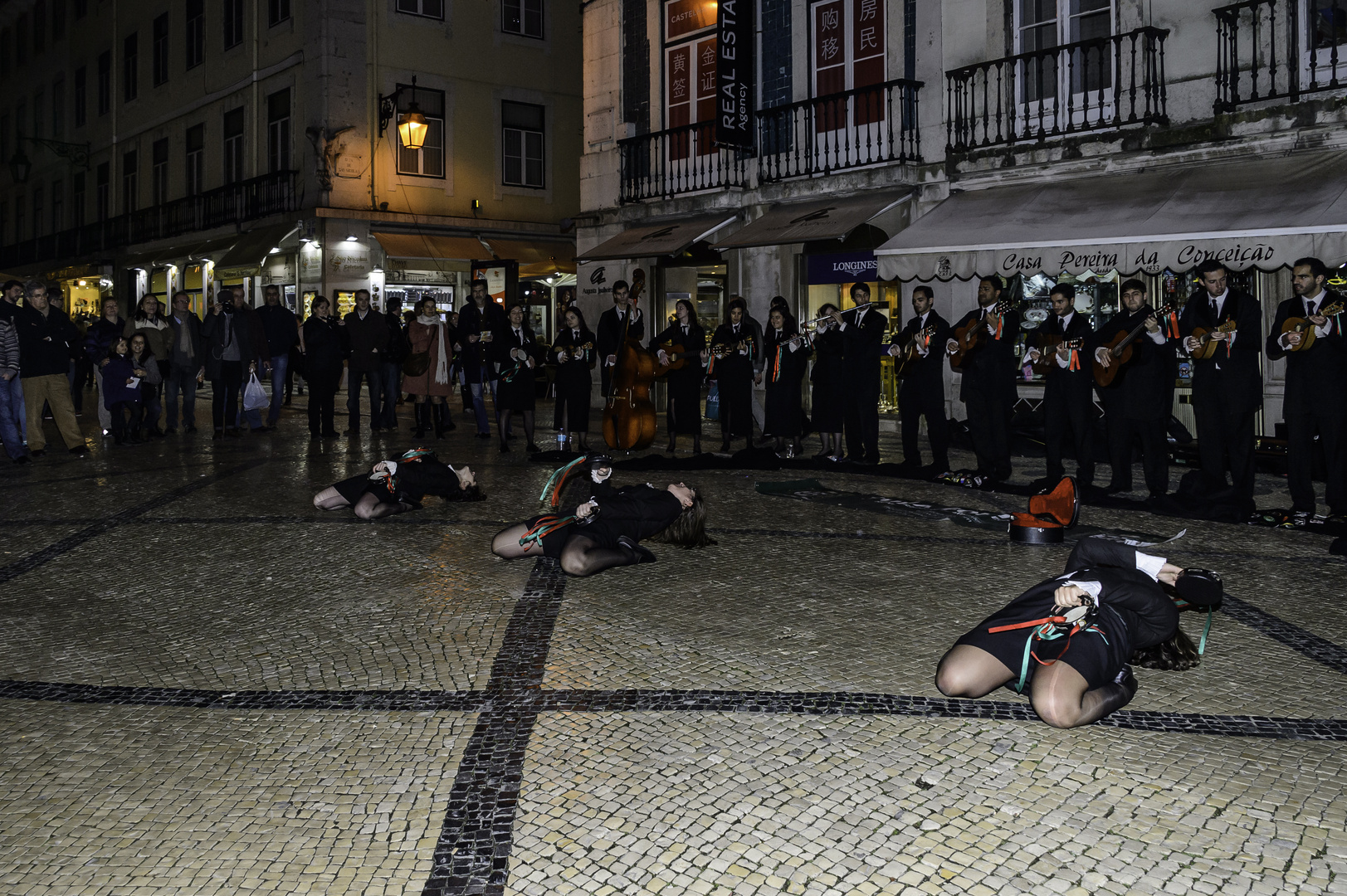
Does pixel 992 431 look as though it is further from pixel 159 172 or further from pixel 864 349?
pixel 159 172

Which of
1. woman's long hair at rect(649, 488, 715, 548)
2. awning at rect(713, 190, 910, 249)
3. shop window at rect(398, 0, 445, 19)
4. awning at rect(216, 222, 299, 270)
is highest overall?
shop window at rect(398, 0, 445, 19)

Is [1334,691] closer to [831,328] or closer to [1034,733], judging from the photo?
[1034,733]

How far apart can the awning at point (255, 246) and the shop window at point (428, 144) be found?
9.02ft

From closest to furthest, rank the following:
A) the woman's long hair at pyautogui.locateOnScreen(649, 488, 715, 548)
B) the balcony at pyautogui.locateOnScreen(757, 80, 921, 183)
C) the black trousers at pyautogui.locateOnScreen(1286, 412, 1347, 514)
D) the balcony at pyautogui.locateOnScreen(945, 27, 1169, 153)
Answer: the woman's long hair at pyautogui.locateOnScreen(649, 488, 715, 548)
the black trousers at pyautogui.locateOnScreen(1286, 412, 1347, 514)
the balcony at pyautogui.locateOnScreen(945, 27, 1169, 153)
the balcony at pyautogui.locateOnScreen(757, 80, 921, 183)

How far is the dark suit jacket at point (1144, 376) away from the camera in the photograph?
9.11 meters

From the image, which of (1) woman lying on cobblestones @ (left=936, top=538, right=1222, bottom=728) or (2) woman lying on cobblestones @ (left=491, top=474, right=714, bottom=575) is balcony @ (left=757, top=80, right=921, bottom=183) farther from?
(1) woman lying on cobblestones @ (left=936, top=538, right=1222, bottom=728)

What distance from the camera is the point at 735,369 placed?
12.0 metres

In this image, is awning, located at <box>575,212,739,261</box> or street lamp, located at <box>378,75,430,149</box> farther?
street lamp, located at <box>378,75,430,149</box>

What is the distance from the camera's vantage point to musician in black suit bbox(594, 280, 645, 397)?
11.7 m

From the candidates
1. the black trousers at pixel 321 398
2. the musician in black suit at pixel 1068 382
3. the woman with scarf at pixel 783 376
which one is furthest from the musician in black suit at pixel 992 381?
the black trousers at pixel 321 398

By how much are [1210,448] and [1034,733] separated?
5781 millimetres

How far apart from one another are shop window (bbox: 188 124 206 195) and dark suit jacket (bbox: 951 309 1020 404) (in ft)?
79.8

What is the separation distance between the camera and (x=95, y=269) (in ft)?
112

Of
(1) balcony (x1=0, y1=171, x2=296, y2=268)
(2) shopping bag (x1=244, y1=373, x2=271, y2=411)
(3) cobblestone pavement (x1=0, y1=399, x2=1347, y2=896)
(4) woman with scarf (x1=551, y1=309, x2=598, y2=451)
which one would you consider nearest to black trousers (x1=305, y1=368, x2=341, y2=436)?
(2) shopping bag (x1=244, y1=373, x2=271, y2=411)
